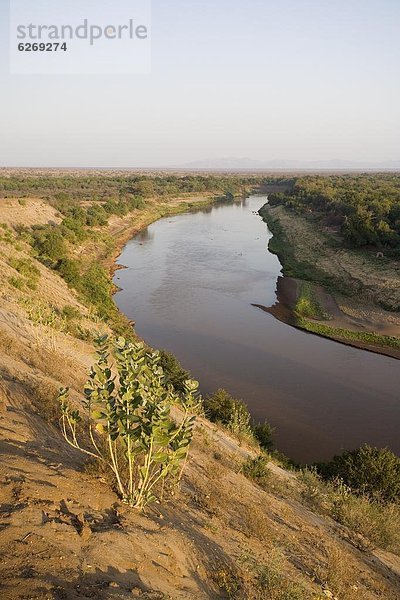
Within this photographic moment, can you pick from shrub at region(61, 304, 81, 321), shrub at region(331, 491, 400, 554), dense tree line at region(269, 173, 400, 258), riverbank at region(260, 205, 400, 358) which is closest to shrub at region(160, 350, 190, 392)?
shrub at region(61, 304, 81, 321)

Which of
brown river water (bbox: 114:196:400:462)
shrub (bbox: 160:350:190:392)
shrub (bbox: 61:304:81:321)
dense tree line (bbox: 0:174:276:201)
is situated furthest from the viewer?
dense tree line (bbox: 0:174:276:201)

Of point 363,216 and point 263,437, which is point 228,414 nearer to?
point 263,437

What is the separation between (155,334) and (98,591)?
70.3ft

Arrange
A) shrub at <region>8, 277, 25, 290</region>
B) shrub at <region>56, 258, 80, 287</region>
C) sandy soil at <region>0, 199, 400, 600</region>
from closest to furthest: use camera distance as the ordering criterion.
Answer: sandy soil at <region>0, 199, 400, 600</region> → shrub at <region>8, 277, 25, 290</region> → shrub at <region>56, 258, 80, 287</region>

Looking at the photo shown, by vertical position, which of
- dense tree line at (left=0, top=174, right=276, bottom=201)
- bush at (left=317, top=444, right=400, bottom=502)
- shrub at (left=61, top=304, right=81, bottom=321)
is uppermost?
dense tree line at (left=0, top=174, right=276, bottom=201)

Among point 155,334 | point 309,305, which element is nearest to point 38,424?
point 155,334

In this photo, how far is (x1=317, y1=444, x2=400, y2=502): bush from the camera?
35.0ft

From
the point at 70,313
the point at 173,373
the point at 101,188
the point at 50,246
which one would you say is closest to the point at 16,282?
the point at 70,313

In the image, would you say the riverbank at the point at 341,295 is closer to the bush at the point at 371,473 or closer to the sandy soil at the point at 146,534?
the bush at the point at 371,473

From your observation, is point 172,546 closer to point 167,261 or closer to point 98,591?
point 98,591

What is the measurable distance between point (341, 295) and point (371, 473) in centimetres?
2141

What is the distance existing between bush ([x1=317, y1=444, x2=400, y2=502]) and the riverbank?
12.8 m

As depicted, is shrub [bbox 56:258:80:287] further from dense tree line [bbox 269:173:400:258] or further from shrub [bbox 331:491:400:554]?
dense tree line [bbox 269:173:400:258]

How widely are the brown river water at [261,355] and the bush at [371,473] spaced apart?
8.93ft
